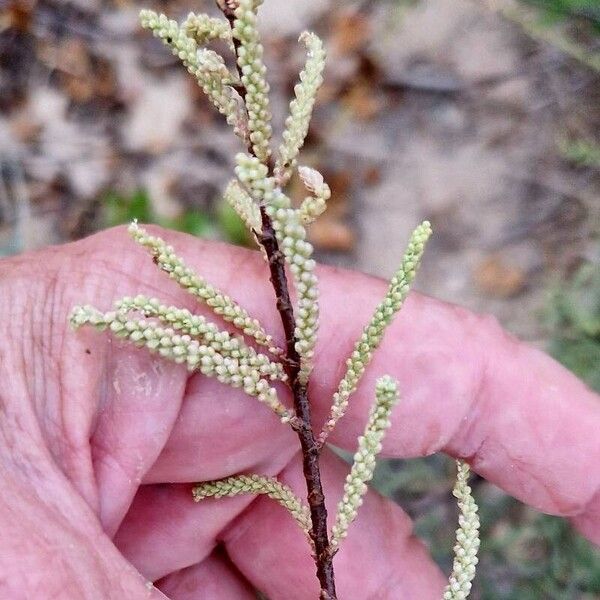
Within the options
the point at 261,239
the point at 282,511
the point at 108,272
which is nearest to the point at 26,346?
the point at 108,272

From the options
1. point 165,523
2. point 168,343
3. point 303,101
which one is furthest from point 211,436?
point 303,101

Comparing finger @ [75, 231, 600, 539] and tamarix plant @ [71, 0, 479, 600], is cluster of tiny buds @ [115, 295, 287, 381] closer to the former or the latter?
tamarix plant @ [71, 0, 479, 600]

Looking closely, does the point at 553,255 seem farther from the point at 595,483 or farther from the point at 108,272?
the point at 108,272

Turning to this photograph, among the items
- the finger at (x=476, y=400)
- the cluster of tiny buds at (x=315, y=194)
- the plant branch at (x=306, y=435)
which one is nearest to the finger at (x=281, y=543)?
the finger at (x=476, y=400)

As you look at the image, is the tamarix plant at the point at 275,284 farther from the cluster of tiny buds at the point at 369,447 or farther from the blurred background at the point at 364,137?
the blurred background at the point at 364,137

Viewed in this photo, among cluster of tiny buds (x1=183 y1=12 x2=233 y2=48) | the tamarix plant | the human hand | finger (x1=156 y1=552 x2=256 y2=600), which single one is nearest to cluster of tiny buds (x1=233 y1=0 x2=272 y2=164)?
the tamarix plant

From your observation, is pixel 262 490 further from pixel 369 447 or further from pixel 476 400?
pixel 476 400
